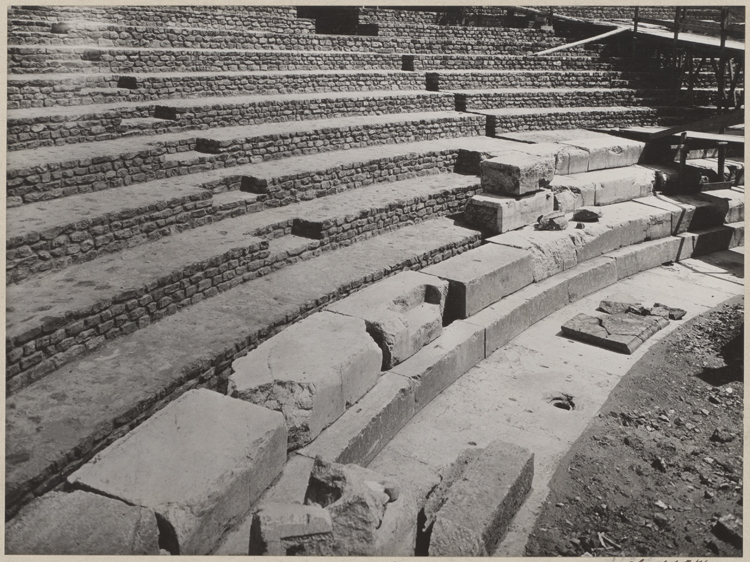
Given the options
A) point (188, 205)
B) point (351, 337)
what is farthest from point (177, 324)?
point (188, 205)

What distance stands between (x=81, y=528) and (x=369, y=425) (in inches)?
77.8

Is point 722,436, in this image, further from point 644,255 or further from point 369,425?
point 644,255

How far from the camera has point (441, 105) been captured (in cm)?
1212

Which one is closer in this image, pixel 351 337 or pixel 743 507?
pixel 743 507

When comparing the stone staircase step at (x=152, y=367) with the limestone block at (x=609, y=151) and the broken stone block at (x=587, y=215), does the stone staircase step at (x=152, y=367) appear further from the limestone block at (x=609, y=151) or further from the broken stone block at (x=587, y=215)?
the limestone block at (x=609, y=151)

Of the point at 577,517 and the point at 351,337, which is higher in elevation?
the point at 351,337

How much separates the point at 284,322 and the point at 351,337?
90 cm

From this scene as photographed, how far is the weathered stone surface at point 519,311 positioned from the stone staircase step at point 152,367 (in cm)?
109

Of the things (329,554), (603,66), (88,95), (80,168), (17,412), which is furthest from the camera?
(603,66)

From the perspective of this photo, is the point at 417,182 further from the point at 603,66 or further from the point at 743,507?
the point at 603,66

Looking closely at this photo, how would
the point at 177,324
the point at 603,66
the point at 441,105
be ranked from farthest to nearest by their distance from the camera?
the point at 603,66 → the point at 441,105 → the point at 177,324

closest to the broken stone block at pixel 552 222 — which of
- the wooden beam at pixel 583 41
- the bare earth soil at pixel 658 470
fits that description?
the bare earth soil at pixel 658 470

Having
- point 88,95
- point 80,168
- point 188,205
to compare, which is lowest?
point 188,205

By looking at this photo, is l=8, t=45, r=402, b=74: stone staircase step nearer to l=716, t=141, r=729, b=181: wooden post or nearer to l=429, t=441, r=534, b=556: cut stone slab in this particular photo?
l=716, t=141, r=729, b=181: wooden post
